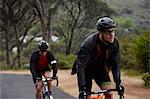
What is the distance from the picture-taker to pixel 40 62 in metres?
10.9

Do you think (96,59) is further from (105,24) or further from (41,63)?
(41,63)

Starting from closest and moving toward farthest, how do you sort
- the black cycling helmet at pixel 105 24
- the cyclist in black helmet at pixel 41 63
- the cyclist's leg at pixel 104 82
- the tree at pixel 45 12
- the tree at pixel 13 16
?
the black cycling helmet at pixel 105 24 < the cyclist's leg at pixel 104 82 < the cyclist in black helmet at pixel 41 63 < the tree at pixel 45 12 < the tree at pixel 13 16

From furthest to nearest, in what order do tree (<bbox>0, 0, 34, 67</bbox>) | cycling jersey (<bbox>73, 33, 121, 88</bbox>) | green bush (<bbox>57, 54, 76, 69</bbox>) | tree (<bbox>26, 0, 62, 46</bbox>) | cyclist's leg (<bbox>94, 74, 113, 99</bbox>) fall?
tree (<bbox>0, 0, 34, 67</bbox>) < tree (<bbox>26, 0, 62, 46</bbox>) < green bush (<bbox>57, 54, 76, 69</bbox>) < cyclist's leg (<bbox>94, 74, 113, 99</bbox>) < cycling jersey (<bbox>73, 33, 121, 88</bbox>)

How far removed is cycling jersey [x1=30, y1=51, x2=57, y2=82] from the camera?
10.7 metres

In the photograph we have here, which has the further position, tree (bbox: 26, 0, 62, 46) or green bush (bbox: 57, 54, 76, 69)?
tree (bbox: 26, 0, 62, 46)

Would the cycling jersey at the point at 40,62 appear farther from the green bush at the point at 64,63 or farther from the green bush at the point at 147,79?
the green bush at the point at 64,63

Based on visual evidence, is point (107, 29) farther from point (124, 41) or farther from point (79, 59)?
point (124, 41)

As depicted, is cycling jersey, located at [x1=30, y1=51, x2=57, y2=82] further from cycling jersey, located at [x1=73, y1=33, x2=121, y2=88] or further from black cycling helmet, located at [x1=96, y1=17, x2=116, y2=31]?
black cycling helmet, located at [x1=96, y1=17, x2=116, y2=31]

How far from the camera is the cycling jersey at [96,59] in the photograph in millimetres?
6227

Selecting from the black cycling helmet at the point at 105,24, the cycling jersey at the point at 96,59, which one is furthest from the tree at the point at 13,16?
the black cycling helmet at the point at 105,24

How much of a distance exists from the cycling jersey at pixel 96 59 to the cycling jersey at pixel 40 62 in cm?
405

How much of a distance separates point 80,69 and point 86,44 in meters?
0.35

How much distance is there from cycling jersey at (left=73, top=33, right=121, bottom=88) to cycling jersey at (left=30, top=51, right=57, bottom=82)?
4.05m

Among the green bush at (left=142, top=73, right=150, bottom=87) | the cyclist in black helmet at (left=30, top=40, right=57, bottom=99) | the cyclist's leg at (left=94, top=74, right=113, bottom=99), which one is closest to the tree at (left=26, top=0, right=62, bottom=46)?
the green bush at (left=142, top=73, right=150, bottom=87)
